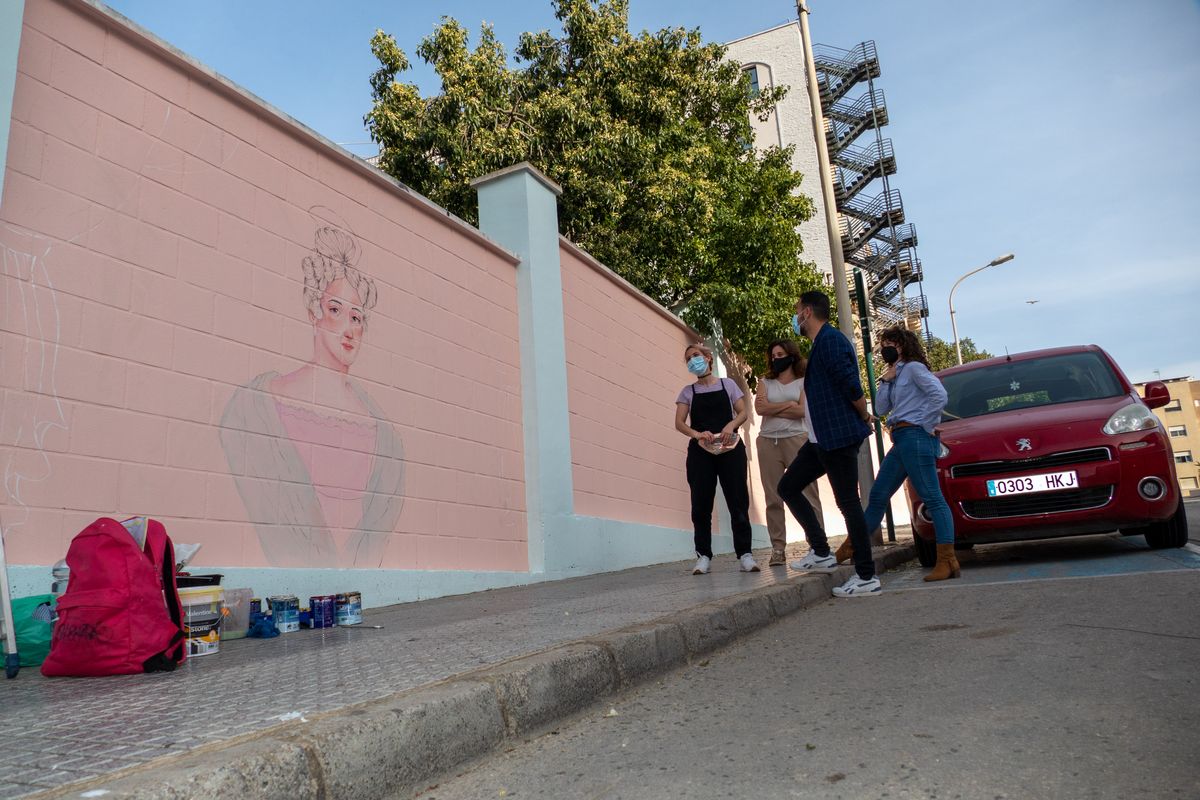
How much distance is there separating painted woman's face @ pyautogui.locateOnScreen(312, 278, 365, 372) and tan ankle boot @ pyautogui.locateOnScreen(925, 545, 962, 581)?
4055mm

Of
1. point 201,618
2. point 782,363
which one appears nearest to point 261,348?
point 201,618

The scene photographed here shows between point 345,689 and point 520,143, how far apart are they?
1114 centimetres

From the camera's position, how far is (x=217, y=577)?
12.8 feet

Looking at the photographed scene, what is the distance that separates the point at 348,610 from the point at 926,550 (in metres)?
4.36

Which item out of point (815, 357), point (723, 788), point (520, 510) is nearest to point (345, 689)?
point (723, 788)

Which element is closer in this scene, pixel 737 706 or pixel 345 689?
pixel 345 689

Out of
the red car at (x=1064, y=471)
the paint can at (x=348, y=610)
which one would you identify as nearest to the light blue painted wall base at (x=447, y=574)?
the paint can at (x=348, y=610)

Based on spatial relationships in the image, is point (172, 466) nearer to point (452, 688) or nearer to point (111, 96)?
point (111, 96)

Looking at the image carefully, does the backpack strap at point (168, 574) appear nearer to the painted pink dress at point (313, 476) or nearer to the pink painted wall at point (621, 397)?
the painted pink dress at point (313, 476)

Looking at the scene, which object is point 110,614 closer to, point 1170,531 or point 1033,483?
point 1033,483

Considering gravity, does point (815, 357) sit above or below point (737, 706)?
above

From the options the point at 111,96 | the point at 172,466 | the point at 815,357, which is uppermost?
the point at 111,96

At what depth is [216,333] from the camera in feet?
15.3

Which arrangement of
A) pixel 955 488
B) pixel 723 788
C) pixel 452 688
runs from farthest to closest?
1. pixel 955 488
2. pixel 452 688
3. pixel 723 788
